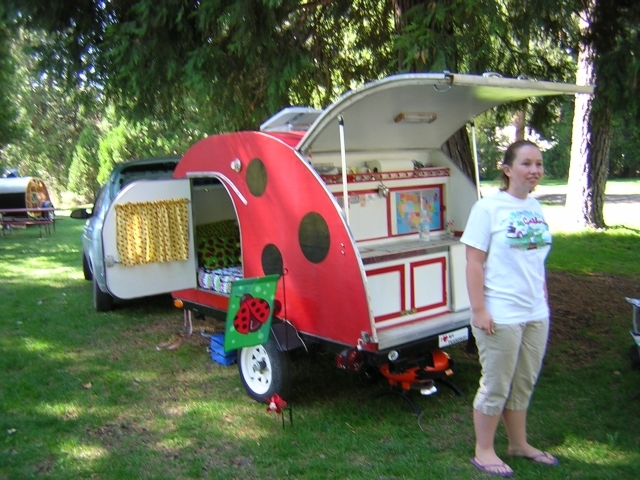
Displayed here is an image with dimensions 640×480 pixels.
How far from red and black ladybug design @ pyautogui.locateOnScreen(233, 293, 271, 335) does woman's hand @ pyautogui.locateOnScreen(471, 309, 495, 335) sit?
67.7 inches

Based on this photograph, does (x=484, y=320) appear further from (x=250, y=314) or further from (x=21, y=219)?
(x=21, y=219)

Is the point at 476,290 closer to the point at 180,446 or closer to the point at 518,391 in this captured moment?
the point at 518,391

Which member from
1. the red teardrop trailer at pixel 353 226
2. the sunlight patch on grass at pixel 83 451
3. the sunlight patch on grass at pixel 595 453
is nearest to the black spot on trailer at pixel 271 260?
the red teardrop trailer at pixel 353 226

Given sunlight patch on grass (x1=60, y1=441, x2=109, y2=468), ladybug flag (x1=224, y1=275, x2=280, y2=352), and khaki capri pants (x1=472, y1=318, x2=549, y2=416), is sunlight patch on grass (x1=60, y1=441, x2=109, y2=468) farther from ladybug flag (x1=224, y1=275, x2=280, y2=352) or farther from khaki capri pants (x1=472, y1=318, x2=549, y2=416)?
khaki capri pants (x1=472, y1=318, x2=549, y2=416)

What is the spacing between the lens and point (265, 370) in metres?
4.99

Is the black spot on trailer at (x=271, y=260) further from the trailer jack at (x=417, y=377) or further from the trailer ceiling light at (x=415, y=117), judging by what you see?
the trailer ceiling light at (x=415, y=117)

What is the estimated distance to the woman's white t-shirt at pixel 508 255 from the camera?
3.46 meters

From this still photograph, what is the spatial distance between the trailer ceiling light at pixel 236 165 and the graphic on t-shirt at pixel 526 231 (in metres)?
2.54

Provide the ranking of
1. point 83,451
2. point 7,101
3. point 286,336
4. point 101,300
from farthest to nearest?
point 7,101
point 101,300
point 286,336
point 83,451

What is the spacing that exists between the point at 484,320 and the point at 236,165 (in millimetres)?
2691

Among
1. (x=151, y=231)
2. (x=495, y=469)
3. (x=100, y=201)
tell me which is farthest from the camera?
(x=100, y=201)

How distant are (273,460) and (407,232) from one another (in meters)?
2.37

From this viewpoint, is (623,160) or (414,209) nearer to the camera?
(414,209)

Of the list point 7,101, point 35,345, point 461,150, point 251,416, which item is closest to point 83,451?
point 251,416
